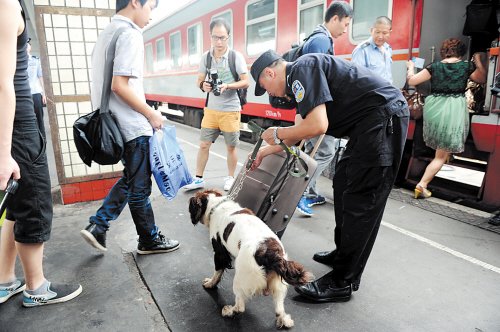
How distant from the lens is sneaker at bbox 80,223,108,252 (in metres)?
2.54

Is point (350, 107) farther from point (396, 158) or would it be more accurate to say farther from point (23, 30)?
point (23, 30)

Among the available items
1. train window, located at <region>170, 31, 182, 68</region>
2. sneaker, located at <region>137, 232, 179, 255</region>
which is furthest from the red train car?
sneaker, located at <region>137, 232, 179, 255</region>

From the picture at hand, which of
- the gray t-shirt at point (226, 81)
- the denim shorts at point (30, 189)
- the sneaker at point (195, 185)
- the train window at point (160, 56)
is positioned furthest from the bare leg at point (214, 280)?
the train window at point (160, 56)

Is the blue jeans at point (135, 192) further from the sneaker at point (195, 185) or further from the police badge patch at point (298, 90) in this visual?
the sneaker at point (195, 185)

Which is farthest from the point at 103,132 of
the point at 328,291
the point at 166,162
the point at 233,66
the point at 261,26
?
the point at 261,26

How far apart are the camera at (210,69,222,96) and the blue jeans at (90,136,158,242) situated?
1.78m

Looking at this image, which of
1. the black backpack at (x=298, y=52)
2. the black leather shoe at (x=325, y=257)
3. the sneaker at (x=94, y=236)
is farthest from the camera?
the black backpack at (x=298, y=52)

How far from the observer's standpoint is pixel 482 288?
2.37 meters

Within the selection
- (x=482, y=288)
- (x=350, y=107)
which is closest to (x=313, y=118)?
(x=350, y=107)

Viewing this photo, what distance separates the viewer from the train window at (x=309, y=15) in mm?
5234

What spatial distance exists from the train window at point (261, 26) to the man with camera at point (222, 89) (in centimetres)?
233

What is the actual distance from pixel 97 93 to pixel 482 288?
2.91m

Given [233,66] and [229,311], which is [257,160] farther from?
[233,66]

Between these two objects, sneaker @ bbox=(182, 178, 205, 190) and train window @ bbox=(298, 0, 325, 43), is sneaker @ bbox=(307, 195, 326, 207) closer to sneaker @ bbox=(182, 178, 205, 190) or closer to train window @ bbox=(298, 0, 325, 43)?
sneaker @ bbox=(182, 178, 205, 190)
